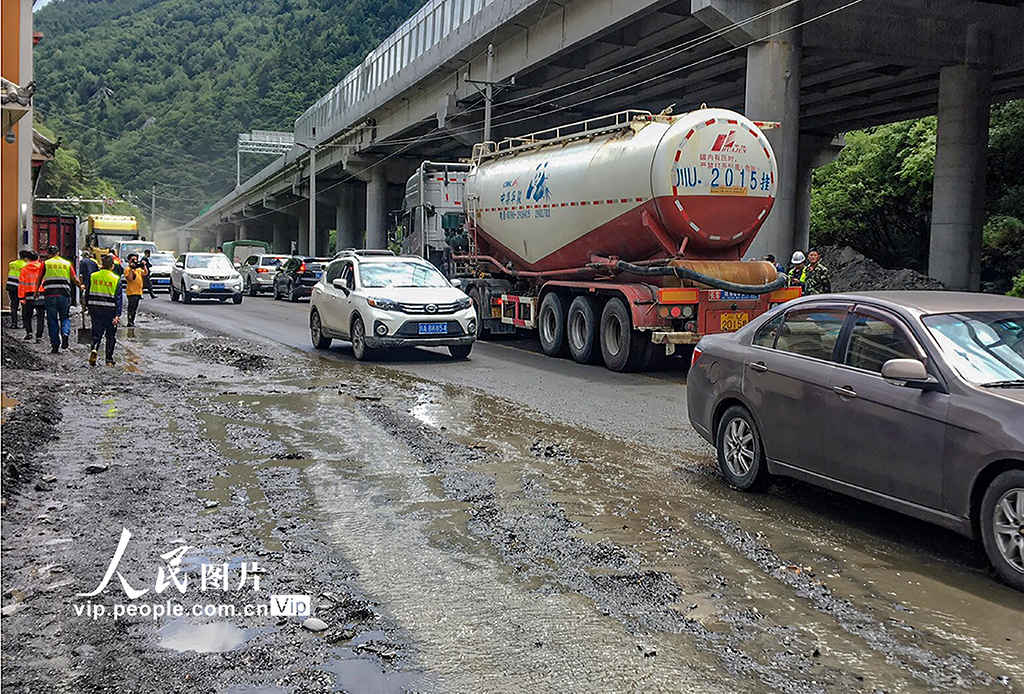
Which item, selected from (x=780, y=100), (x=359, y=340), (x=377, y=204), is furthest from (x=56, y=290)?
(x=377, y=204)

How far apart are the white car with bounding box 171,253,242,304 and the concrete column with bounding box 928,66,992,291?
20963mm

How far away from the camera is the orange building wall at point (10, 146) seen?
85.1 ft

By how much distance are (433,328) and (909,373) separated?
10.7m

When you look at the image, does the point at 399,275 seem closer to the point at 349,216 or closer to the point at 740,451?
the point at 740,451

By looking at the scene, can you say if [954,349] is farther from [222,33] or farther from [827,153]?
[222,33]

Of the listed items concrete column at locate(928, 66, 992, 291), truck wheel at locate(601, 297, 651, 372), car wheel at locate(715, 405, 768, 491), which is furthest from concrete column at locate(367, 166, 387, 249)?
car wheel at locate(715, 405, 768, 491)

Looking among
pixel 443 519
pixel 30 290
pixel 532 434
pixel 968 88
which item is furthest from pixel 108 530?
pixel 968 88

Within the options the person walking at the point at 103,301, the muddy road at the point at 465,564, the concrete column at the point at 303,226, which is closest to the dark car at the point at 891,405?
the muddy road at the point at 465,564

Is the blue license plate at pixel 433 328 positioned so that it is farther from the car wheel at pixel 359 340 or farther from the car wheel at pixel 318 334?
the car wheel at pixel 318 334

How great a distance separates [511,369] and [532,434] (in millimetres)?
5874

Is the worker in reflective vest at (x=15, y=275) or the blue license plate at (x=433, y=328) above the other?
the worker in reflective vest at (x=15, y=275)

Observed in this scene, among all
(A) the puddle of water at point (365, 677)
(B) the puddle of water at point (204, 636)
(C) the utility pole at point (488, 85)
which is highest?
(C) the utility pole at point (488, 85)

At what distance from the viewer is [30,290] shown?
59.2ft

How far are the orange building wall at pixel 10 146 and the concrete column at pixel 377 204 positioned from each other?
29.4 metres
